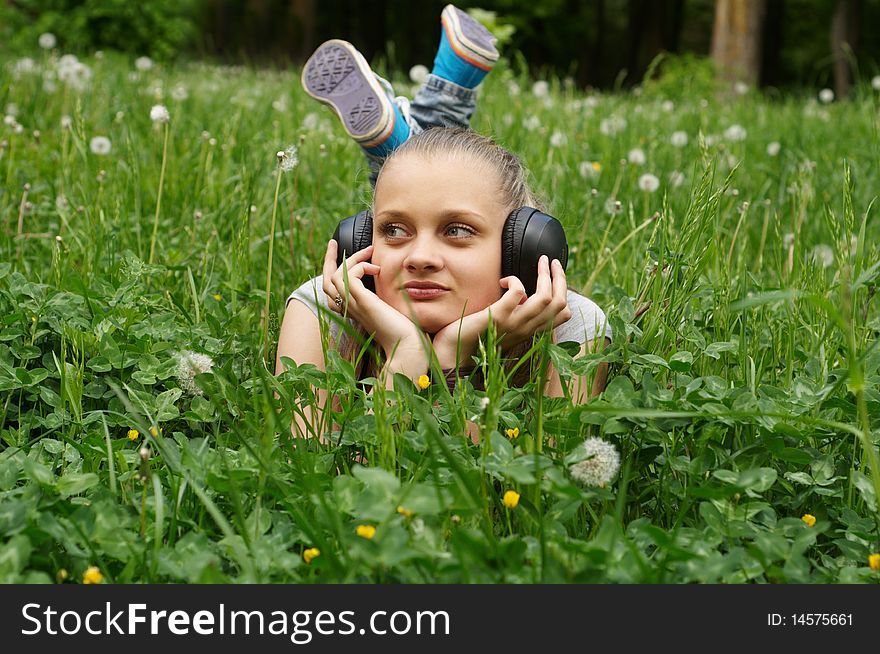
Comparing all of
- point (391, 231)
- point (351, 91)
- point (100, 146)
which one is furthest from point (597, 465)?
point (100, 146)

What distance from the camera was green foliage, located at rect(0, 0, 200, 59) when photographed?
45.5 ft

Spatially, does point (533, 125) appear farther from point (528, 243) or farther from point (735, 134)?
point (528, 243)

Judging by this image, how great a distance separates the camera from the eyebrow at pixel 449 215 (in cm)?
249

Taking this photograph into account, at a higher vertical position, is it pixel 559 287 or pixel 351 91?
pixel 351 91

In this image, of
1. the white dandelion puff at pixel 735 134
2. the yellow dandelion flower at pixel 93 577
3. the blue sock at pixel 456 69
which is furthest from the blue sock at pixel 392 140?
the white dandelion puff at pixel 735 134

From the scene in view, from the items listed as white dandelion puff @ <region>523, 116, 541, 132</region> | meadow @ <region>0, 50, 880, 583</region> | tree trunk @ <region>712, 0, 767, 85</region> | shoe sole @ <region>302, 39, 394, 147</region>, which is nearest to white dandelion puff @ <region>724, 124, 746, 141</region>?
white dandelion puff @ <region>523, 116, 541, 132</region>

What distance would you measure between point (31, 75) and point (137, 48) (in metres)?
8.67

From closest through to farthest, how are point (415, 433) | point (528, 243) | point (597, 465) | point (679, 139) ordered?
point (597, 465) → point (415, 433) → point (528, 243) → point (679, 139)

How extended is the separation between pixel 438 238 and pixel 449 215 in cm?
7

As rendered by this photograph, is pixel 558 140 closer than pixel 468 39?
No

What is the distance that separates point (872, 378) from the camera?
2.12 metres

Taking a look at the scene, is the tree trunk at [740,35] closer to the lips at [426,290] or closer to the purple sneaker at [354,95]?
the purple sneaker at [354,95]

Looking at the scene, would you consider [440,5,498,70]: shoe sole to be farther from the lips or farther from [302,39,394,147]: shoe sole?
the lips

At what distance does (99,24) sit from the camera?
47.3 feet
